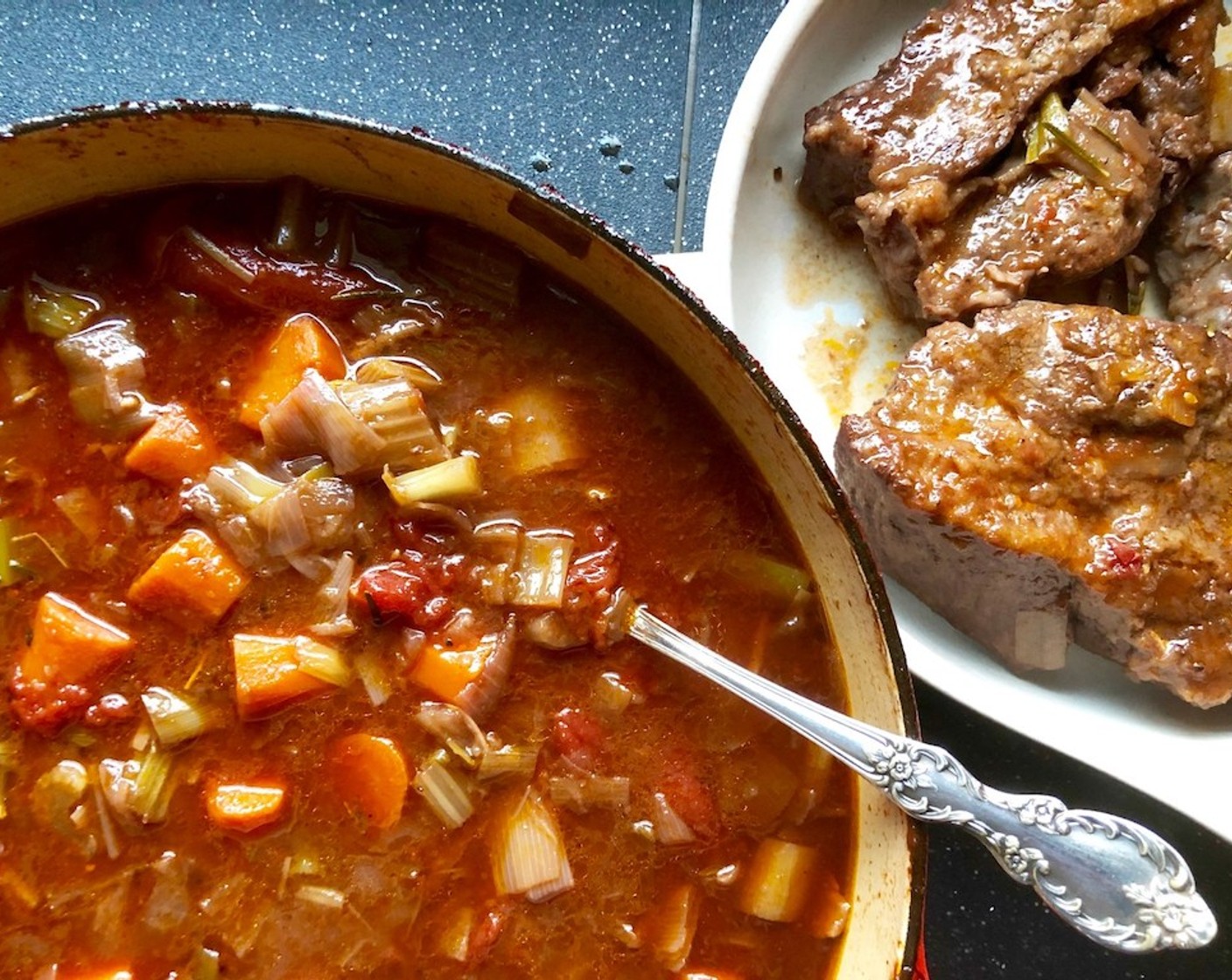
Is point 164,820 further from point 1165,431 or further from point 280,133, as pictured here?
point 1165,431

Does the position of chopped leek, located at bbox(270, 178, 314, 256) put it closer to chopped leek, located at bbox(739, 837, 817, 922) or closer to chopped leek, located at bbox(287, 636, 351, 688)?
chopped leek, located at bbox(287, 636, 351, 688)

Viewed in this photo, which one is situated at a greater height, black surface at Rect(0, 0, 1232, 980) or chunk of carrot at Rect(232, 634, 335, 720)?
black surface at Rect(0, 0, 1232, 980)

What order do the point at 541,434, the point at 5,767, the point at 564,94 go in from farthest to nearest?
the point at 564,94 < the point at 541,434 < the point at 5,767

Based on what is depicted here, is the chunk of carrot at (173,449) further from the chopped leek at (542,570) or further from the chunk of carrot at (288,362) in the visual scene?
the chopped leek at (542,570)

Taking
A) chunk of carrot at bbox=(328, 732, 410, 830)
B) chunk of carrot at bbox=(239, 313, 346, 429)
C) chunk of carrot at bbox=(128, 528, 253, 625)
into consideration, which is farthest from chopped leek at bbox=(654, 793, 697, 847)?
chunk of carrot at bbox=(239, 313, 346, 429)

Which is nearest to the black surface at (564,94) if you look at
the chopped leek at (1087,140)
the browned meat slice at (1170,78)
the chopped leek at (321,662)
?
the chopped leek at (1087,140)

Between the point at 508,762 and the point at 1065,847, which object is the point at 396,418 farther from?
the point at 1065,847

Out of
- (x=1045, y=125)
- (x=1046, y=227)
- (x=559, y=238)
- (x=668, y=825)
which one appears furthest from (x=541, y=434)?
(x=1045, y=125)
